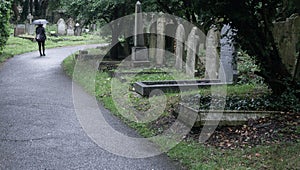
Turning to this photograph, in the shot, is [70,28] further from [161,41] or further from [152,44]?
[161,41]

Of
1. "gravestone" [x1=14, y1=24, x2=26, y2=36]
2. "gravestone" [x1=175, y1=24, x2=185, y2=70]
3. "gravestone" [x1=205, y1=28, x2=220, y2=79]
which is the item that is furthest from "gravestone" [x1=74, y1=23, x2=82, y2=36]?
"gravestone" [x1=205, y1=28, x2=220, y2=79]

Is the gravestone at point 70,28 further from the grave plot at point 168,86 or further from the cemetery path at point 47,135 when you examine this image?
the grave plot at point 168,86

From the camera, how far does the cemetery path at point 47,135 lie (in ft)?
16.4

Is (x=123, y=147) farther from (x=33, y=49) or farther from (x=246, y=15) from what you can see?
(x=33, y=49)

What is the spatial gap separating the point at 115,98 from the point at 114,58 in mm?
7851

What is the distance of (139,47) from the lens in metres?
14.6

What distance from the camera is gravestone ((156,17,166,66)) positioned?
14633 millimetres

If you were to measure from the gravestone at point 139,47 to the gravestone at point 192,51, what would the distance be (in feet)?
7.24

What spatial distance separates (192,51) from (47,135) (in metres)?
6.89

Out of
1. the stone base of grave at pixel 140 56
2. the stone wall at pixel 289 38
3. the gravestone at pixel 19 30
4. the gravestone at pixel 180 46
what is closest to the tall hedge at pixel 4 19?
the stone base of grave at pixel 140 56

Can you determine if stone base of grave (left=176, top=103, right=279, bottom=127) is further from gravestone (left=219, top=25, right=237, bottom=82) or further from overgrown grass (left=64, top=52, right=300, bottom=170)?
gravestone (left=219, top=25, right=237, bottom=82)

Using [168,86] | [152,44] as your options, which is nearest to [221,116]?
[168,86]

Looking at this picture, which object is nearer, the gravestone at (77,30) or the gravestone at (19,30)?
the gravestone at (19,30)


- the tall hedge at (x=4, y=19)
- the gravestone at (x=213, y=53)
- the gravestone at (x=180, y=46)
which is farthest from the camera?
the tall hedge at (x=4, y=19)
